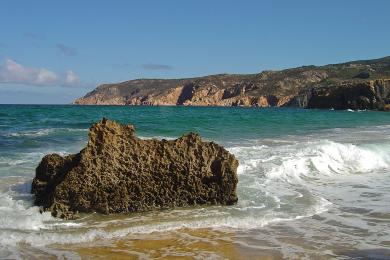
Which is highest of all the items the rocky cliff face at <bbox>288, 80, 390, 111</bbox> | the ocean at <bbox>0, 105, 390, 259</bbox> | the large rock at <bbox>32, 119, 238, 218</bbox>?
the rocky cliff face at <bbox>288, 80, 390, 111</bbox>

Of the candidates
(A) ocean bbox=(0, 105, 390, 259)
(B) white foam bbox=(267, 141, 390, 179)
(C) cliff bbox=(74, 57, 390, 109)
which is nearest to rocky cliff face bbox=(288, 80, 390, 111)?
(C) cliff bbox=(74, 57, 390, 109)

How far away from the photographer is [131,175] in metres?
8.56

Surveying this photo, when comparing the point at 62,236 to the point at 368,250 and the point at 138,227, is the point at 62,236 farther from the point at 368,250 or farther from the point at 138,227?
the point at 368,250

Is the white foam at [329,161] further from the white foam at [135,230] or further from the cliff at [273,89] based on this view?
the cliff at [273,89]

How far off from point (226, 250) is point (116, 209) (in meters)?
2.55

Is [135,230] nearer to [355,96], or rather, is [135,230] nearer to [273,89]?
[355,96]

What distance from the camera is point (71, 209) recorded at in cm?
820

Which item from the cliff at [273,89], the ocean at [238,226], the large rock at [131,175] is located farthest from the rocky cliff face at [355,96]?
the large rock at [131,175]

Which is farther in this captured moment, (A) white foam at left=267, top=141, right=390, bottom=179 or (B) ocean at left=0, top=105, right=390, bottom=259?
(A) white foam at left=267, top=141, right=390, bottom=179

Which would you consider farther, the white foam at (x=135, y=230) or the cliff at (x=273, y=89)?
the cliff at (x=273, y=89)

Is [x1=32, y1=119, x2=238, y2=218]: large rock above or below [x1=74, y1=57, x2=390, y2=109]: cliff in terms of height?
below

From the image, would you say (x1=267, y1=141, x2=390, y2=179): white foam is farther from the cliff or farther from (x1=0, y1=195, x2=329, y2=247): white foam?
the cliff

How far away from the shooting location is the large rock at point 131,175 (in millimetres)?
8281

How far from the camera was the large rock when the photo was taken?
27.2ft
